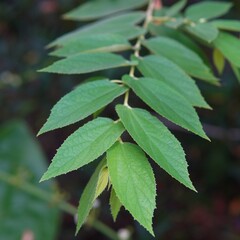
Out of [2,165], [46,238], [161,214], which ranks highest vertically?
[2,165]

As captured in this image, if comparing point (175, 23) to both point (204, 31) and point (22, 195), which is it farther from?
point (22, 195)

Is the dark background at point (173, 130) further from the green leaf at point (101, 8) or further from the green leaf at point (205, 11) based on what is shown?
the green leaf at point (205, 11)

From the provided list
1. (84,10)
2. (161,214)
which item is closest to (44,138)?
(161,214)

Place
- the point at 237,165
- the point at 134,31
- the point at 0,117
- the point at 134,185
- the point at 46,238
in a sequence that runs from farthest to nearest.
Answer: the point at 0,117, the point at 237,165, the point at 46,238, the point at 134,31, the point at 134,185

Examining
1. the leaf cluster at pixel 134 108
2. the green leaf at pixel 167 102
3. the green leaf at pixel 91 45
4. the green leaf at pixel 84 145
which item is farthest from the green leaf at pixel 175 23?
the green leaf at pixel 84 145

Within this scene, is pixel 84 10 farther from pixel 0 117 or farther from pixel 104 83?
pixel 0 117

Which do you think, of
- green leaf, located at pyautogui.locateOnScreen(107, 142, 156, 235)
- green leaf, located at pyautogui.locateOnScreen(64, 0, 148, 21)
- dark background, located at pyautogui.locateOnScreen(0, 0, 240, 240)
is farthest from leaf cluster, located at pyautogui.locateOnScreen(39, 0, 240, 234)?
dark background, located at pyautogui.locateOnScreen(0, 0, 240, 240)

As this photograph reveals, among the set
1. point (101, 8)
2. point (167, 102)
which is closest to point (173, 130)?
point (101, 8)
